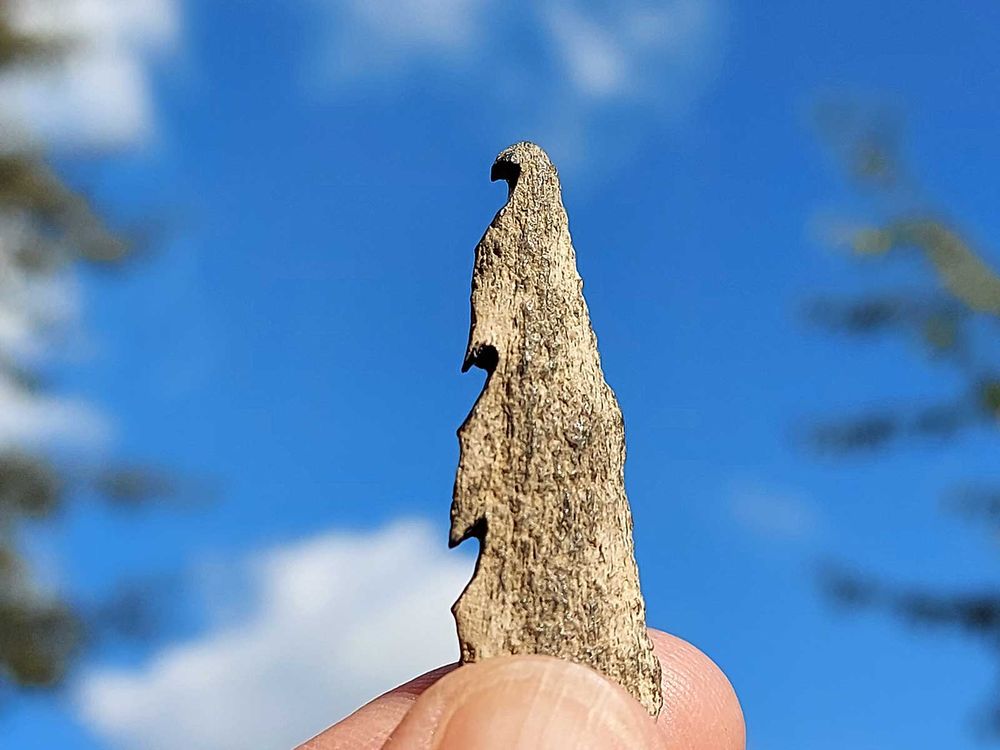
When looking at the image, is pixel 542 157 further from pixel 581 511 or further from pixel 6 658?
pixel 6 658

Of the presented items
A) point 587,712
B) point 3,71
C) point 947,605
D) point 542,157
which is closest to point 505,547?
point 587,712

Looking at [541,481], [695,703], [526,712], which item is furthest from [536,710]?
[695,703]

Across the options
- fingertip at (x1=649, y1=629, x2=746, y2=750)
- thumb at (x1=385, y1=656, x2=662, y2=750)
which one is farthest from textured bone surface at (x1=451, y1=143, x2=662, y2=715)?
fingertip at (x1=649, y1=629, x2=746, y2=750)

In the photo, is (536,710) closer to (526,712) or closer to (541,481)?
(526,712)

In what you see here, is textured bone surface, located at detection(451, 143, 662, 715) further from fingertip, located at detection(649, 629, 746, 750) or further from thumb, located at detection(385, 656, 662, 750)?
fingertip, located at detection(649, 629, 746, 750)

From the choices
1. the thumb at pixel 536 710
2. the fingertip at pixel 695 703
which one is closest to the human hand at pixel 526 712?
the thumb at pixel 536 710
